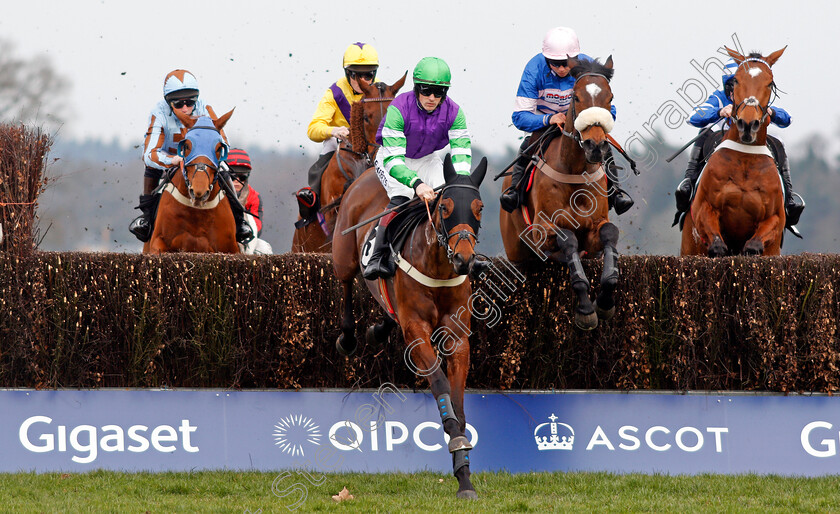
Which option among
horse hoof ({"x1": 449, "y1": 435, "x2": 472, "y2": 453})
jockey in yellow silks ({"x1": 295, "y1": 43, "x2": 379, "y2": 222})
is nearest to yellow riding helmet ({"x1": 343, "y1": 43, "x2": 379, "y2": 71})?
jockey in yellow silks ({"x1": 295, "y1": 43, "x2": 379, "y2": 222})

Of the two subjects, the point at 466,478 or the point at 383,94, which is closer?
the point at 466,478

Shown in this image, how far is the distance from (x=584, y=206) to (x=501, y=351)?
3.79ft

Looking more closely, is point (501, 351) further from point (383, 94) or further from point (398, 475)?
point (383, 94)

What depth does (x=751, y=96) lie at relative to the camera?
8.33 metres

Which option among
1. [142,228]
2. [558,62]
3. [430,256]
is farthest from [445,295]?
[142,228]

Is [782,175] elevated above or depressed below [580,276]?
above

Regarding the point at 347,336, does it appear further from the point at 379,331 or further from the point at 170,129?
the point at 170,129

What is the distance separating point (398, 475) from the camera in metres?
6.70

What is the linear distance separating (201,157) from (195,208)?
1.73 ft

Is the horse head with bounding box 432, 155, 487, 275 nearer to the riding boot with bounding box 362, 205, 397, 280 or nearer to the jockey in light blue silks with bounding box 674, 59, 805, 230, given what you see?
the riding boot with bounding box 362, 205, 397, 280

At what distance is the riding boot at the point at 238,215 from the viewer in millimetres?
9922

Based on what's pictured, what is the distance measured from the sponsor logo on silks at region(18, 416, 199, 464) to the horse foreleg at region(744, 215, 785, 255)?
15.4ft

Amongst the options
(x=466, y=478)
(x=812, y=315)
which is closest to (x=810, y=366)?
(x=812, y=315)

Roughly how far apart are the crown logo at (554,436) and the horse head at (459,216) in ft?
5.80
